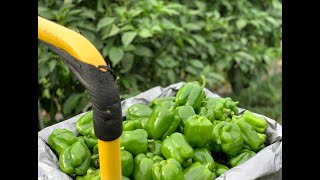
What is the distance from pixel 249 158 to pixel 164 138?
1.33 feet

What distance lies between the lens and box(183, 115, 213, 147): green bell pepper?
83.6 inches

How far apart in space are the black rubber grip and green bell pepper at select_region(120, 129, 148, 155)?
2.20 ft

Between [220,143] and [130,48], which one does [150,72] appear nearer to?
[130,48]

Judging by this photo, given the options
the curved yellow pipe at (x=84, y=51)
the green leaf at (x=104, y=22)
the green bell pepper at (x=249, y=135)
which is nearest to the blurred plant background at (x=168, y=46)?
the green leaf at (x=104, y=22)

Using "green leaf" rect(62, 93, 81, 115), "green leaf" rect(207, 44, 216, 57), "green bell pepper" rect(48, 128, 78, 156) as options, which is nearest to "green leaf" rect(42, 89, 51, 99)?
"green leaf" rect(62, 93, 81, 115)

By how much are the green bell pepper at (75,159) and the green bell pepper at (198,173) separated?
1.41ft

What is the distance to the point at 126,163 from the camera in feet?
6.57

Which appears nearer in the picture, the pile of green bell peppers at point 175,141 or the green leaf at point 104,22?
the pile of green bell peppers at point 175,141

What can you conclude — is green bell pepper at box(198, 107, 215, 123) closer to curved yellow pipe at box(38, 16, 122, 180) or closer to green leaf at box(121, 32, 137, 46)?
curved yellow pipe at box(38, 16, 122, 180)

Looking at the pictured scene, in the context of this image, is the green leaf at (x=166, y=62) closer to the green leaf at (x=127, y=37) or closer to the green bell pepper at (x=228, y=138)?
the green leaf at (x=127, y=37)

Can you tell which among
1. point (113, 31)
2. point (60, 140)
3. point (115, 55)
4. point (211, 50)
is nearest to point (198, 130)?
point (60, 140)

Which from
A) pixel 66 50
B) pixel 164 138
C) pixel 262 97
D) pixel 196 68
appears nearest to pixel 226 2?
pixel 196 68

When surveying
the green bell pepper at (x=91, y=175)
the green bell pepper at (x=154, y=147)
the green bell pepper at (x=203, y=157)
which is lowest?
the green bell pepper at (x=203, y=157)

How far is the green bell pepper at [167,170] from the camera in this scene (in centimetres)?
192
